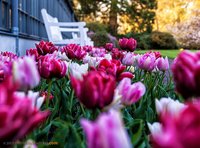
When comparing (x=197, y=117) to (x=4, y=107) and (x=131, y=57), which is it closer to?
(x=4, y=107)

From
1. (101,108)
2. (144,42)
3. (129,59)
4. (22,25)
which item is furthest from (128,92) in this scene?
(144,42)

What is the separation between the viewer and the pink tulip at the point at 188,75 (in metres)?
0.62

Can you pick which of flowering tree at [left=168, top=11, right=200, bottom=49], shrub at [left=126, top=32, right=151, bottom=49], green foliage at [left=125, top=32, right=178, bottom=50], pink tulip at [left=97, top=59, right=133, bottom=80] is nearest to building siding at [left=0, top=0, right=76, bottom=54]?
pink tulip at [left=97, top=59, right=133, bottom=80]

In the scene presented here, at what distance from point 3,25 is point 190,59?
5203 mm

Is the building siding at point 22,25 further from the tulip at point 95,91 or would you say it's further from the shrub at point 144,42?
the shrub at point 144,42

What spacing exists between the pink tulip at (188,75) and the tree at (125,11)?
25.8m

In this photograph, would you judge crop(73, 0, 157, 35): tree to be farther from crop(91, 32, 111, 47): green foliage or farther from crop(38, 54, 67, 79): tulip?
crop(38, 54, 67, 79): tulip

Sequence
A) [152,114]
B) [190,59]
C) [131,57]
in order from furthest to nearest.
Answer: [131,57]
[152,114]
[190,59]

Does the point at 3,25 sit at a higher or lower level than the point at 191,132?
higher

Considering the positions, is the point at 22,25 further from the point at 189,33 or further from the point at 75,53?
the point at 189,33

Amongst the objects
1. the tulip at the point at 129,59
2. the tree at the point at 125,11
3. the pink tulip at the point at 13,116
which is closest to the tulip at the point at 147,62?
the tulip at the point at 129,59

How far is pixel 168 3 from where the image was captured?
38719 mm

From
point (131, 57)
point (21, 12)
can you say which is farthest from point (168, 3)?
point (131, 57)

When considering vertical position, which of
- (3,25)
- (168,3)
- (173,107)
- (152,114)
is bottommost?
(152,114)
